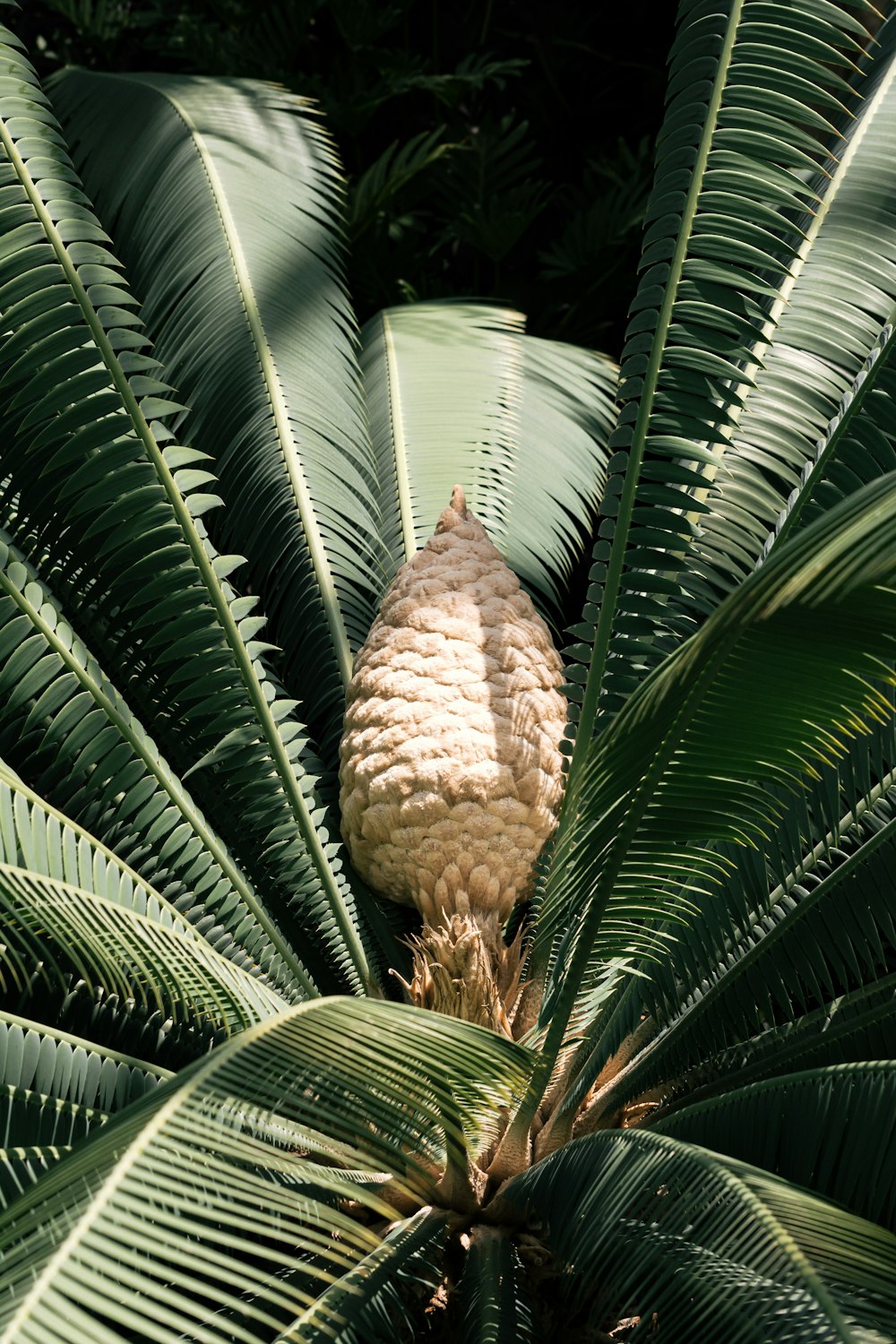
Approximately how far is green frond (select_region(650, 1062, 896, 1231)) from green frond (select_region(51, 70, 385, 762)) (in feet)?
3.40

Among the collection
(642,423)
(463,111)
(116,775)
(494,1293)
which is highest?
(463,111)

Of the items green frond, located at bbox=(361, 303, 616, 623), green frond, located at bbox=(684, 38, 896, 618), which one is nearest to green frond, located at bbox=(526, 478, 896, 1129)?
green frond, located at bbox=(684, 38, 896, 618)

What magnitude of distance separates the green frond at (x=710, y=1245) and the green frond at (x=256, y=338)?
1091 millimetres

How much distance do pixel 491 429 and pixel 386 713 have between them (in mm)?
844

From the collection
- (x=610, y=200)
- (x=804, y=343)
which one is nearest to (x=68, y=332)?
(x=804, y=343)

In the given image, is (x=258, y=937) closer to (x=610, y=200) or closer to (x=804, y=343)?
(x=804, y=343)

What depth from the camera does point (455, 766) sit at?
77.9 inches

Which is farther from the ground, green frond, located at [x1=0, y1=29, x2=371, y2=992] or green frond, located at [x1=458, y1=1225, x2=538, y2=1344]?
green frond, located at [x1=0, y1=29, x2=371, y2=992]

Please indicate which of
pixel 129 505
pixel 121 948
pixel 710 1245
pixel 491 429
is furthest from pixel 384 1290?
pixel 491 429

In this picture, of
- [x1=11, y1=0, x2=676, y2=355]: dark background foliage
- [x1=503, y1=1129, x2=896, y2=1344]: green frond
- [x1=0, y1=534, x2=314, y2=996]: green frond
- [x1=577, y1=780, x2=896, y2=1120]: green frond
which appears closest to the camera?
[x1=503, y1=1129, x2=896, y2=1344]: green frond

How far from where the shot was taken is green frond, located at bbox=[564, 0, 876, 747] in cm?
184

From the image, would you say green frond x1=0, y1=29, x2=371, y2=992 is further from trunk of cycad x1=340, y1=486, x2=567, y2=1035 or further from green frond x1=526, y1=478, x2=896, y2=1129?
green frond x1=526, y1=478, x2=896, y2=1129

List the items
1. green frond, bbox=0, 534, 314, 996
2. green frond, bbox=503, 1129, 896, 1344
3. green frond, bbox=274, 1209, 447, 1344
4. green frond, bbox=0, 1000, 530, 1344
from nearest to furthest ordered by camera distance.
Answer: green frond, bbox=0, 1000, 530, 1344
green frond, bbox=503, 1129, 896, 1344
green frond, bbox=274, 1209, 447, 1344
green frond, bbox=0, 534, 314, 996

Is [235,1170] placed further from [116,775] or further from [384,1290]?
[116,775]
